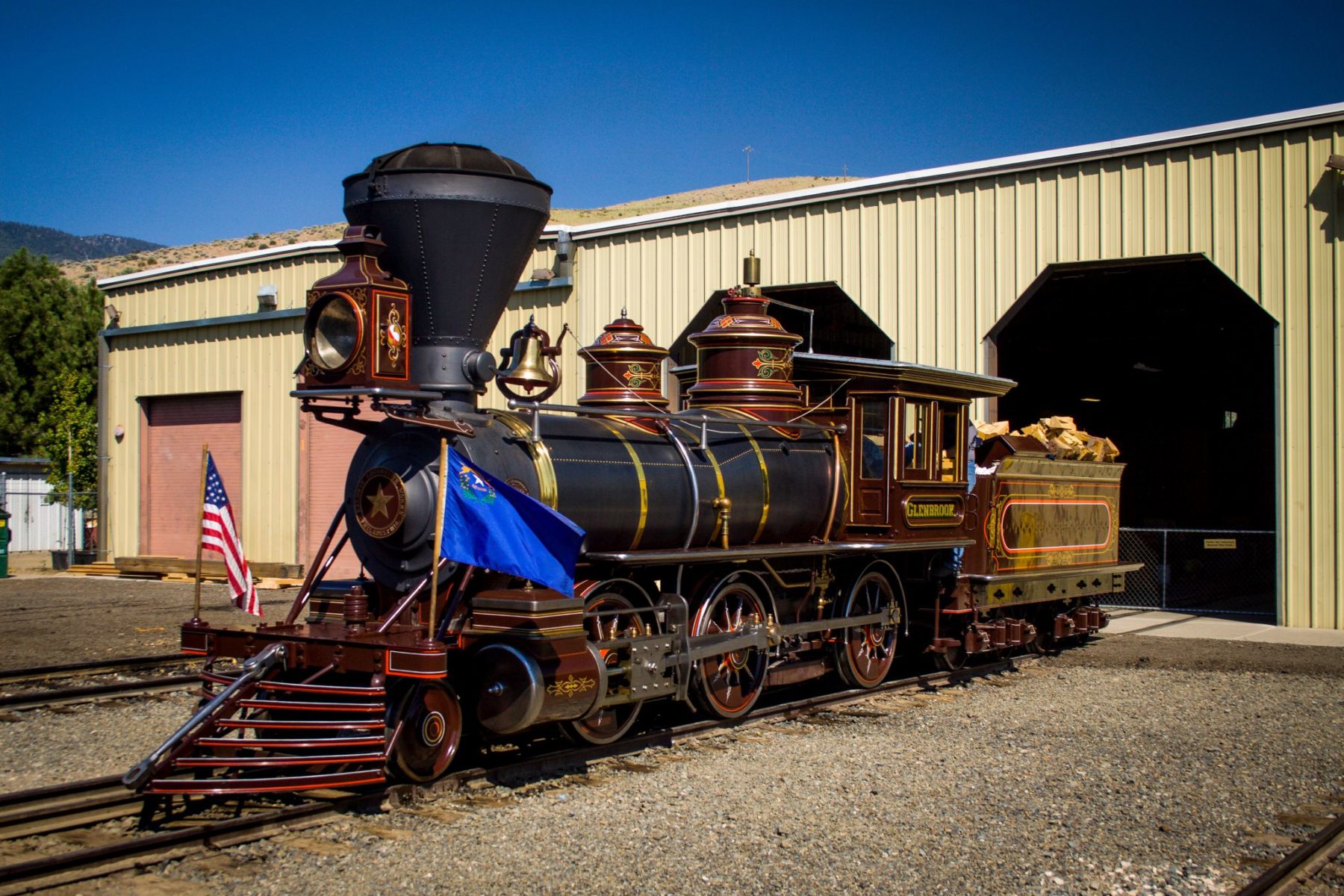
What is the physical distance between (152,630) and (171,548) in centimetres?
950

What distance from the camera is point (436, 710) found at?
7055 mm

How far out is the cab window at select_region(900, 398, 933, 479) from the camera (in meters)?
11.3

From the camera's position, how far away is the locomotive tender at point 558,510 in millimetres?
7000

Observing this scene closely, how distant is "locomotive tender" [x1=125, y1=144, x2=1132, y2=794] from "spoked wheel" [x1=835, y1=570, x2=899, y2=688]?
30mm

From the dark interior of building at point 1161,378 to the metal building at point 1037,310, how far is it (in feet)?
0.23

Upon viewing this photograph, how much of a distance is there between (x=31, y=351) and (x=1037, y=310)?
3520 cm

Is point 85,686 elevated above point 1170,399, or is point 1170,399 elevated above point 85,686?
point 1170,399

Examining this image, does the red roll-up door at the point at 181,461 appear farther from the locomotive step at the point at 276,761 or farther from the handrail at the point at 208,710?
the locomotive step at the point at 276,761

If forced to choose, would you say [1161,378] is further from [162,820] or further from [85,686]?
[162,820]

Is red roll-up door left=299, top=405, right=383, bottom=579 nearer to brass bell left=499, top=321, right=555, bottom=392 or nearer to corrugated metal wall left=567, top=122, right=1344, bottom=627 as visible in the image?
corrugated metal wall left=567, top=122, right=1344, bottom=627

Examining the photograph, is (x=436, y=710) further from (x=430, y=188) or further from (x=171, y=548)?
(x=171, y=548)

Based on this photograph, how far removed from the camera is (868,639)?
11.1 m

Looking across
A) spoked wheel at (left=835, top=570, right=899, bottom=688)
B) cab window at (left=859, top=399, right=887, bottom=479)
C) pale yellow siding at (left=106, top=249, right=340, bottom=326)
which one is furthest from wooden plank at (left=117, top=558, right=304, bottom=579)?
cab window at (left=859, top=399, right=887, bottom=479)

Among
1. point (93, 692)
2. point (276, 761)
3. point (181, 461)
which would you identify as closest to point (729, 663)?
point (276, 761)
